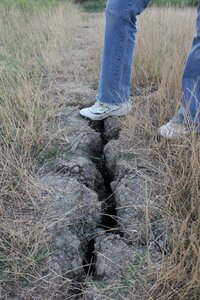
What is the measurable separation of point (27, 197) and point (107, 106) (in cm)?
76

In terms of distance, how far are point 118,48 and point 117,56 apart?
4 cm

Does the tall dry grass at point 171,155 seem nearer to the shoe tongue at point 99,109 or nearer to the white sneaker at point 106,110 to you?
the white sneaker at point 106,110

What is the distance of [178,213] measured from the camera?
1237 millimetres

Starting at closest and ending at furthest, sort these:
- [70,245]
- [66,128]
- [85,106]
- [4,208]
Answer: [70,245] < [4,208] < [66,128] < [85,106]

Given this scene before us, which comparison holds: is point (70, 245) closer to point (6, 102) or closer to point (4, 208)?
point (4, 208)

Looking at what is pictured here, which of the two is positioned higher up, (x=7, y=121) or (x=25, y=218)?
(x=7, y=121)

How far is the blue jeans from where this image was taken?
158 centimetres

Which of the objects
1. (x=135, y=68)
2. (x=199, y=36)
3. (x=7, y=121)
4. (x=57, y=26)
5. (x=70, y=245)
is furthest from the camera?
(x=57, y=26)

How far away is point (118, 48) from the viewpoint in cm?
175

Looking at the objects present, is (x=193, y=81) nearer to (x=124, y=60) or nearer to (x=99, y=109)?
(x=124, y=60)

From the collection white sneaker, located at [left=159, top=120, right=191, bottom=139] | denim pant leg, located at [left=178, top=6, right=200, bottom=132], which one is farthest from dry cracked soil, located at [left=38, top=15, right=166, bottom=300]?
denim pant leg, located at [left=178, top=6, right=200, bottom=132]

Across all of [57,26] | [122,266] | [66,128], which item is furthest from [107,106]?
[57,26]

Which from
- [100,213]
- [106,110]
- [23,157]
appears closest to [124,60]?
[106,110]

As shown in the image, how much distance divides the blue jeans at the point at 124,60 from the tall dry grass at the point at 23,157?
388 millimetres
